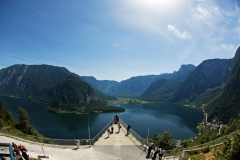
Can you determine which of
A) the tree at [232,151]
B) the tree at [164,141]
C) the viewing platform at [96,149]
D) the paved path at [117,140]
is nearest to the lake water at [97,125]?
the tree at [164,141]

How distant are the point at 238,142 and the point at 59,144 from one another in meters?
18.5

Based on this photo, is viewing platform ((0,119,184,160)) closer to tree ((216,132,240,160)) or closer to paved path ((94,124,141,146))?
paved path ((94,124,141,146))

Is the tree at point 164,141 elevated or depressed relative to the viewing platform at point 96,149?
depressed

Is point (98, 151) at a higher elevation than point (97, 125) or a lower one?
higher

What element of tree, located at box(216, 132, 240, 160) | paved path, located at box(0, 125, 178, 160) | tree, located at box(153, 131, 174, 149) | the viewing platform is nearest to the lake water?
tree, located at box(153, 131, 174, 149)

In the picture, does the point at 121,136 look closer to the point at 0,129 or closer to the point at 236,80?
the point at 0,129

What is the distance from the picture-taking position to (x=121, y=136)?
65.9 feet

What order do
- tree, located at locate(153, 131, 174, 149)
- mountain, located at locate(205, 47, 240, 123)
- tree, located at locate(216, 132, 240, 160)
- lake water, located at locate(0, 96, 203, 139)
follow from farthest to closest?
mountain, located at locate(205, 47, 240, 123) < lake water, located at locate(0, 96, 203, 139) < tree, located at locate(153, 131, 174, 149) < tree, located at locate(216, 132, 240, 160)

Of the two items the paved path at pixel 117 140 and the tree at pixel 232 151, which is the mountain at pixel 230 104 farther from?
the tree at pixel 232 151

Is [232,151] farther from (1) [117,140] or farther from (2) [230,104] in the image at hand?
(2) [230,104]

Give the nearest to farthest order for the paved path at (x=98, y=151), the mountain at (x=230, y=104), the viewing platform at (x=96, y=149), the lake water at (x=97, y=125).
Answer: the paved path at (x=98, y=151)
the viewing platform at (x=96, y=149)
the lake water at (x=97, y=125)
the mountain at (x=230, y=104)

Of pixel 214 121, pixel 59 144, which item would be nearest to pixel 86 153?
pixel 59 144

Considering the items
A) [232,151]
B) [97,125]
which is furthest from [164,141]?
[97,125]

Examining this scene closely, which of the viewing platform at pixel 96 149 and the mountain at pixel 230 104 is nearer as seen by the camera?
the viewing platform at pixel 96 149
